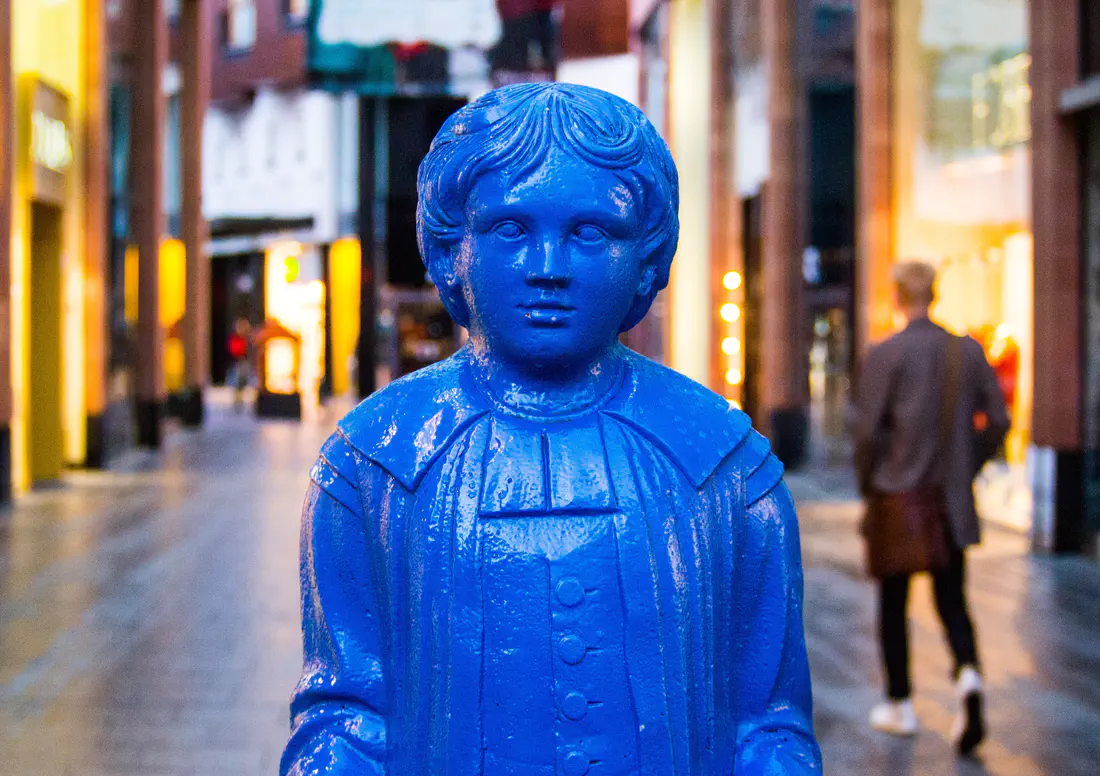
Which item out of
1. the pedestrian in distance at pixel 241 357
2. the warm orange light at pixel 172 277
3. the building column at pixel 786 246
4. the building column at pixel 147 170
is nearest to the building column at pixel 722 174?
the building column at pixel 786 246

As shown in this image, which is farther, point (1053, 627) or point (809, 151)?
point (809, 151)

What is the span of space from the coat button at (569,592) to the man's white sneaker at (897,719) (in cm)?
387

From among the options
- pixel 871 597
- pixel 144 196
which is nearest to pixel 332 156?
pixel 144 196

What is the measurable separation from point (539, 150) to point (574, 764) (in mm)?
804

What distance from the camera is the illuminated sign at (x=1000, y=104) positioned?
11.5m

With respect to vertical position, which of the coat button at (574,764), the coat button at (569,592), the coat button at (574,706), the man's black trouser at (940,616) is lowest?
the man's black trouser at (940,616)

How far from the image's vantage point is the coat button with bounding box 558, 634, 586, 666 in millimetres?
1794

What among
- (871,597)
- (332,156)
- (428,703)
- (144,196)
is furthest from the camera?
(332,156)

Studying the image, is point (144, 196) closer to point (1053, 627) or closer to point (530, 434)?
point (1053, 627)

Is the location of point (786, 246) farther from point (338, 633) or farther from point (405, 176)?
point (405, 176)

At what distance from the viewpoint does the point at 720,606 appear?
75.4 inches

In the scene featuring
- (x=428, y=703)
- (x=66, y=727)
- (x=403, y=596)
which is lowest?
(x=66, y=727)

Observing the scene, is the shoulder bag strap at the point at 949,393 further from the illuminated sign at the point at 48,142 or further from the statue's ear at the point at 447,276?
the illuminated sign at the point at 48,142

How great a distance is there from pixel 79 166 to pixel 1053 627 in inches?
Answer: 474
